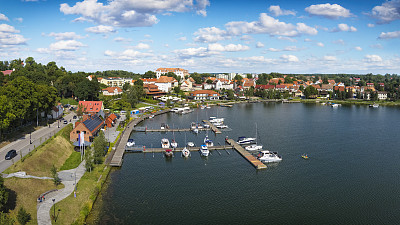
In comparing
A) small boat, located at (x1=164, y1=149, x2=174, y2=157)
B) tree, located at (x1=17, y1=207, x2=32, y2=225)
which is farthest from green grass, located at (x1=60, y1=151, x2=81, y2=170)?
tree, located at (x1=17, y1=207, x2=32, y2=225)

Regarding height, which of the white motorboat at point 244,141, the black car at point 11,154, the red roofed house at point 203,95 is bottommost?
the white motorboat at point 244,141

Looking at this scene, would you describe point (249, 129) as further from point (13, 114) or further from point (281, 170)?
point (13, 114)

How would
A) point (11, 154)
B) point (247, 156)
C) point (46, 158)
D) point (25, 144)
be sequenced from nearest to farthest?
point (11, 154) → point (46, 158) → point (25, 144) → point (247, 156)

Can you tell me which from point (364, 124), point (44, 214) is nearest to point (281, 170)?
point (44, 214)

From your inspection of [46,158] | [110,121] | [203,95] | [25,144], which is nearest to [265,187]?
[46,158]

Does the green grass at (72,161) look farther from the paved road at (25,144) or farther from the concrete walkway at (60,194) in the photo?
the paved road at (25,144)

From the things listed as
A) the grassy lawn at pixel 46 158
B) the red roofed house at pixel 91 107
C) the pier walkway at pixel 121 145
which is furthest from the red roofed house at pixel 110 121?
the grassy lawn at pixel 46 158

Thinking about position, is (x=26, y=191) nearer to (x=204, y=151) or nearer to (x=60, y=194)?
(x=60, y=194)
